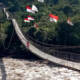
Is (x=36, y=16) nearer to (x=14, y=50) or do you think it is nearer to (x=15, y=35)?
(x=15, y=35)

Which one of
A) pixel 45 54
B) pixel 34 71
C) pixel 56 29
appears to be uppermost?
pixel 56 29

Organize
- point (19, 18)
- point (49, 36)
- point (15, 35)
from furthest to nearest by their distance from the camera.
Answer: point (19, 18) → point (15, 35) → point (49, 36)

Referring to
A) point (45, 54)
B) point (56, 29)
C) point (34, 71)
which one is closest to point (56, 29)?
point (56, 29)

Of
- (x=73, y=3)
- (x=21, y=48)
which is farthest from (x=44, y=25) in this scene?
(x=73, y=3)

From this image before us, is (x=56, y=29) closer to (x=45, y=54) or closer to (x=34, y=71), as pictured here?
(x=45, y=54)

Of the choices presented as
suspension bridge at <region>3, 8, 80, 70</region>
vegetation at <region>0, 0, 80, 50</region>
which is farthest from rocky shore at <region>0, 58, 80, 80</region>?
vegetation at <region>0, 0, 80, 50</region>

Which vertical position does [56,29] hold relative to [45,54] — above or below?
above

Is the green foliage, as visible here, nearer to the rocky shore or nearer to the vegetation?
the vegetation

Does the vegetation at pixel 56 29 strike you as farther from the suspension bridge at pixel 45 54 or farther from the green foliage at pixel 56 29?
the suspension bridge at pixel 45 54

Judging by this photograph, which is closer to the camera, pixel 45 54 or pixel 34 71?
pixel 34 71

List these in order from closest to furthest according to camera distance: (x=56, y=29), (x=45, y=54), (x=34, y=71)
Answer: (x=34, y=71), (x=45, y=54), (x=56, y=29)

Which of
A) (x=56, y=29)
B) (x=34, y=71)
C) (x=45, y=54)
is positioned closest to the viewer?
(x=34, y=71)
